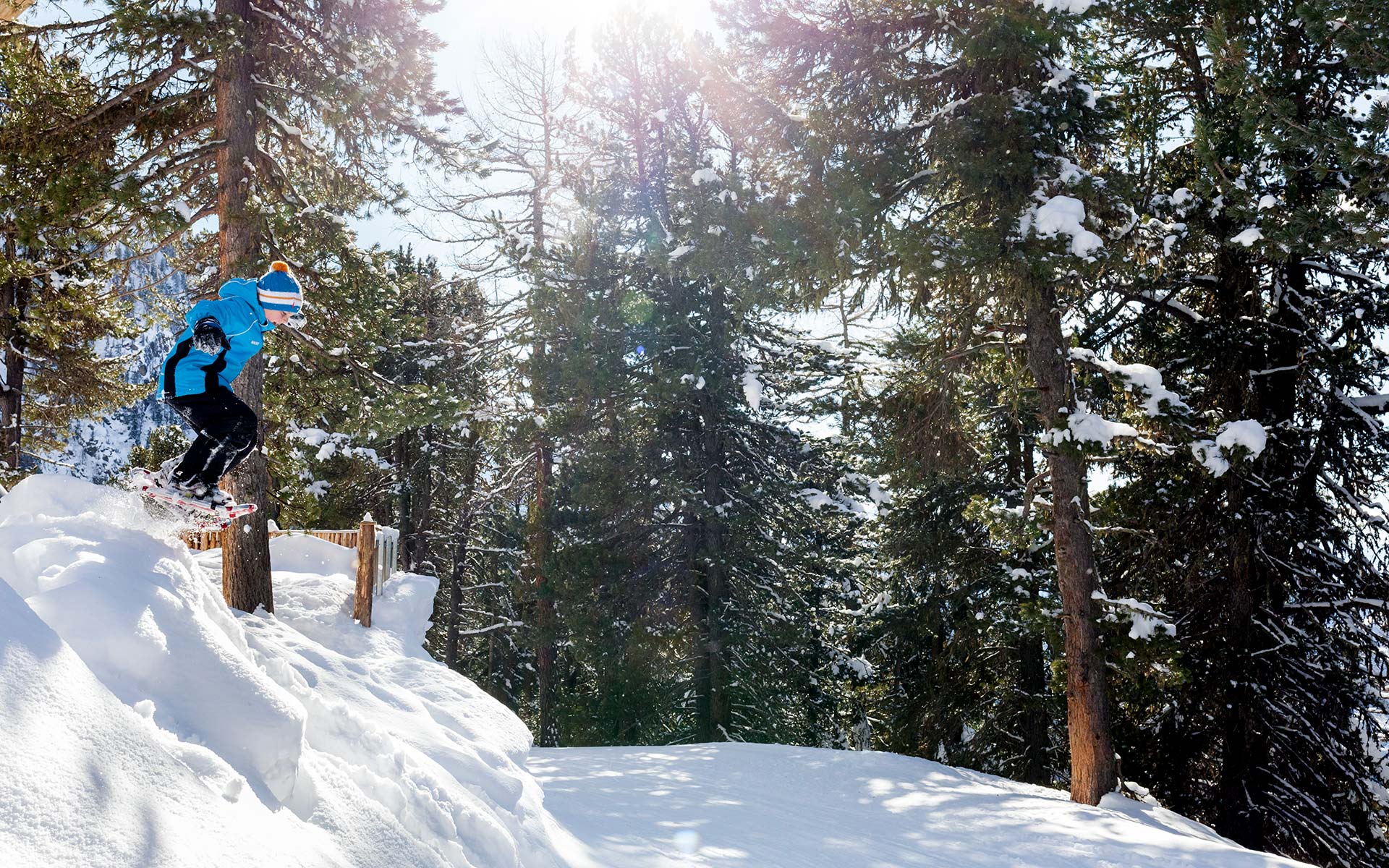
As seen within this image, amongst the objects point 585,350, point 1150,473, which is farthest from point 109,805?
point 585,350

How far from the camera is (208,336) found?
5539mm

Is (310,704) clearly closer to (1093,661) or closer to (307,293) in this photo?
(307,293)

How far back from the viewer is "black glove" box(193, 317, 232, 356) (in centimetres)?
553

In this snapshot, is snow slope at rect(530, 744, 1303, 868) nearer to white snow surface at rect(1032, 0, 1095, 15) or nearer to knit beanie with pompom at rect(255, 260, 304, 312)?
knit beanie with pompom at rect(255, 260, 304, 312)

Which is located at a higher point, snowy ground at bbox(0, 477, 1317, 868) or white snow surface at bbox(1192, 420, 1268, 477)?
white snow surface at bbox(1192, 420, 1268, 477)

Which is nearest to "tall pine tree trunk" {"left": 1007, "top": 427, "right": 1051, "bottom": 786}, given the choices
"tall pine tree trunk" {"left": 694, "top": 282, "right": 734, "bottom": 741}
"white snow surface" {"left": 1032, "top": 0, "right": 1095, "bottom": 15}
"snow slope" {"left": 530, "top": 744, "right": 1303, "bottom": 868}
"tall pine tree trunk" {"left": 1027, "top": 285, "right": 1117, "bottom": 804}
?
"tall pine tree trunk" {"left": 1027, "top": 285, "right": 1117, "bottom": 804}

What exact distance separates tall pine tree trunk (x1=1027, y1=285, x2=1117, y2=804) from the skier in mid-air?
813cm

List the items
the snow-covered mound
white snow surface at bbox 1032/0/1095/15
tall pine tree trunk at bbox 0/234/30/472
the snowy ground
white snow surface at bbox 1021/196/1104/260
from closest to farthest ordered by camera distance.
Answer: the snow-covered mound, the snowy ground, white snow surface at bbox 1021/196/1104/260, white snow surface at bbox 1032/0/1095/15, tall pine tree trunk at bbox 0/234/30/472

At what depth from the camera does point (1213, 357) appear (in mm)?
11797

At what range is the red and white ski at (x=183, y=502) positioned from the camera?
18.6 feet

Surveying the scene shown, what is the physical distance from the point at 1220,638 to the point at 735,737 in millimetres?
8618

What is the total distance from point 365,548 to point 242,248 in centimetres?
404

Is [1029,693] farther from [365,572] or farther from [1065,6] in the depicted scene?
[365,572]

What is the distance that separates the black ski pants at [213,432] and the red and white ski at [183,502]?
0.45 feet
